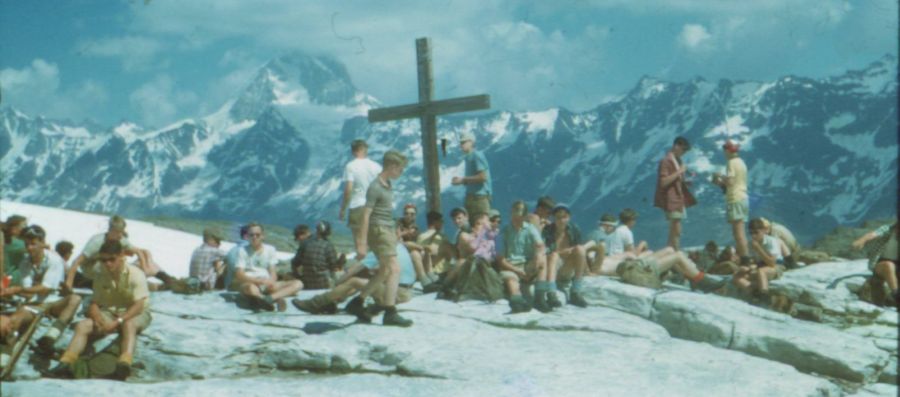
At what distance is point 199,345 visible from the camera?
10.5m

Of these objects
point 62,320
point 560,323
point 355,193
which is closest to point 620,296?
point 560,323

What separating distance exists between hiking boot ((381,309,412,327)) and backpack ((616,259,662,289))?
4.25 metres

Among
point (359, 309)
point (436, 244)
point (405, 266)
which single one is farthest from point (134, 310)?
point (436, 244)

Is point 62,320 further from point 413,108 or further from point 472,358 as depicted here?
point 413,108

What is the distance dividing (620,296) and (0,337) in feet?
26.3

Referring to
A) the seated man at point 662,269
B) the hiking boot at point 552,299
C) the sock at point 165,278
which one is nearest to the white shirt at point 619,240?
the seated man at point 662,269

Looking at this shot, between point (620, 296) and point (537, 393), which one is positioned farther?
point (620, 296)

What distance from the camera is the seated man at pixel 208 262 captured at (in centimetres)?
1405

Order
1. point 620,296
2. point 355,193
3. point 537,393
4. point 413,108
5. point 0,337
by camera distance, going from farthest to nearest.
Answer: point 413,108, point 620,296, point 355,193, point 537,393, point 0,337

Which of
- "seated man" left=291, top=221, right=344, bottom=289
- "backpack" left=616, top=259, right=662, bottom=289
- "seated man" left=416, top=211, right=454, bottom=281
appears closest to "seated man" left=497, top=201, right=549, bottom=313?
"seated man" left=416, top=211, right=454, bottom=281

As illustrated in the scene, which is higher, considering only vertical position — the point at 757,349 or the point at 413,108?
the point at 413,108

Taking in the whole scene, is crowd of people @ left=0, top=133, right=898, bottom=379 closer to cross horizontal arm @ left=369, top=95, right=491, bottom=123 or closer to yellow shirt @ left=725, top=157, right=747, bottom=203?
yellow shirt @ left=725, top=157, right=747, bottom=203

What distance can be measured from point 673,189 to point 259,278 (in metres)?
6.48

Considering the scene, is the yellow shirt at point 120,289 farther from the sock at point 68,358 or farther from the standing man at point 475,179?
the standing man at point 475,179
